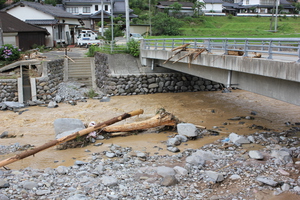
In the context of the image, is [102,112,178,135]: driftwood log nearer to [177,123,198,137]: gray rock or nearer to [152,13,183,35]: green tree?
[177,123,198,137]: gray rock

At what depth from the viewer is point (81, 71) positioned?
2784 cm

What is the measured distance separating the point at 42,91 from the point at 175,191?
56.9 feet

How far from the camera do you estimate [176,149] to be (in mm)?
12008

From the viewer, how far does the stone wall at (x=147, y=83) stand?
2442 cm

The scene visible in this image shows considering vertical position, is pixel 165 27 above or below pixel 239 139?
above

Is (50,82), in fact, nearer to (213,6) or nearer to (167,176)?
(167,176)

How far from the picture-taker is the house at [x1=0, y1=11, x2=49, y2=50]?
29078mm

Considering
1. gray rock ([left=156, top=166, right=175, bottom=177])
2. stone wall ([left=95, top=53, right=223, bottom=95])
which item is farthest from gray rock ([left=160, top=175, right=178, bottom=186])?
stone wall ([left=95, top=53, right=223, bottom=95])

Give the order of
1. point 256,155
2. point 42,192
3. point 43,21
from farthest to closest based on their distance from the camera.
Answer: point 43,21
point 256,155
point 42,192

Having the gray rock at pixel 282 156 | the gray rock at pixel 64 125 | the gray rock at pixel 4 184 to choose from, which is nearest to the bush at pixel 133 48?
Answer: the gray rock at pixel 64 125

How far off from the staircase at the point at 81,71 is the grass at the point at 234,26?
2084cm

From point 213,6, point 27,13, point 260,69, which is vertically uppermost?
point 213,6

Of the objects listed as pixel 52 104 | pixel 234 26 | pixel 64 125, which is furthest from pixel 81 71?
pixel 234 26

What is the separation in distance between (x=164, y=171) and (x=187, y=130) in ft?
13.7
